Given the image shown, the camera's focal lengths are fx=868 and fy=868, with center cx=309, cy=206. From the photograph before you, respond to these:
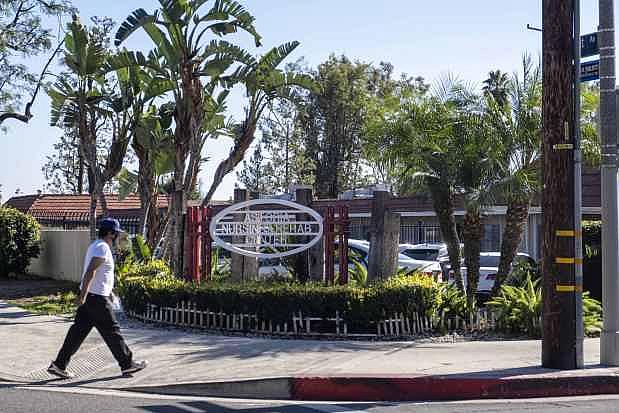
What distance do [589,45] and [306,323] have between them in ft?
17.6

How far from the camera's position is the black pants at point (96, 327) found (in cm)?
916

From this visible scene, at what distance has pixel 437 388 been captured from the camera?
8.81 meters

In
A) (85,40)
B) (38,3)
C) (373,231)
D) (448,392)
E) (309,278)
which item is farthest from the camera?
(38,3)

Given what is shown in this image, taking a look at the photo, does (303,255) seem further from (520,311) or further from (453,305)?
(520,311)

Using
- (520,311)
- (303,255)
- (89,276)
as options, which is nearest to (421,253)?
(303,255)

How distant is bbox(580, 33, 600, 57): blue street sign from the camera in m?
9.48

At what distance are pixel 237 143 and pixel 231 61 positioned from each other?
207 centimetres

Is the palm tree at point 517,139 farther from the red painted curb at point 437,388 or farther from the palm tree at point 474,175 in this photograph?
the red painted curb at point 437,388

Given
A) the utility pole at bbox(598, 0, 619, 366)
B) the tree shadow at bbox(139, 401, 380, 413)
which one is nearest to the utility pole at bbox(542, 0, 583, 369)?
the utility pole at bbox(598, 0, 619, 366)

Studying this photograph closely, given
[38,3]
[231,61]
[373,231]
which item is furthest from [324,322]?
[38,3]

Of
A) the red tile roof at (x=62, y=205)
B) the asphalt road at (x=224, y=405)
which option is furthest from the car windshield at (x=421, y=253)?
the asphalt road at (x=224, y=405)

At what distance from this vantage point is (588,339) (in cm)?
1214

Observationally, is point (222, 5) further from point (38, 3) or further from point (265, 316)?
point (38, 3)

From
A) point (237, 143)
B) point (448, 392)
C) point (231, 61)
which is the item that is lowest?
point (448, 392)
